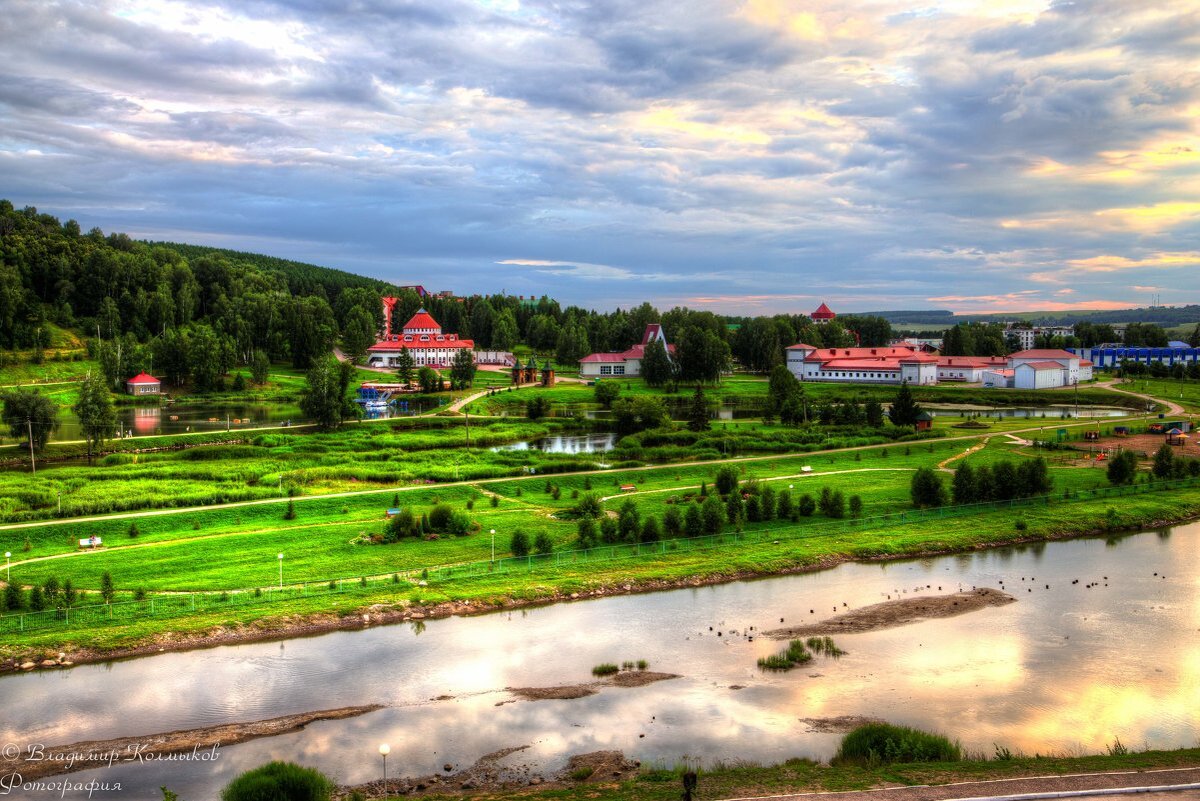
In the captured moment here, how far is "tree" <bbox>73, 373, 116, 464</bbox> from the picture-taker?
5369cm

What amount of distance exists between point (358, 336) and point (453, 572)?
9192 cm

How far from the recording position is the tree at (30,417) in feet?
179

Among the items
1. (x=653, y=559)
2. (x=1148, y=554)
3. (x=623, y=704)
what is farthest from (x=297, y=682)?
(x=1148, y=554)

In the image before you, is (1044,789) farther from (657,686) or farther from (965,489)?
(965,489)

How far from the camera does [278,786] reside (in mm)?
15289

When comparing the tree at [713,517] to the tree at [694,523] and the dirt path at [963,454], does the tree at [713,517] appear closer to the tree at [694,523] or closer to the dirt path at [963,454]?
the tree at [694,523]

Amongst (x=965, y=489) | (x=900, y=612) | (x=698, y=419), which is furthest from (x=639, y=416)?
(x=900, y=612)

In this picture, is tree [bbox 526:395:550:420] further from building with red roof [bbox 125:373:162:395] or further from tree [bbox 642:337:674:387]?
building with red roof [bbox 125:373:162:395]

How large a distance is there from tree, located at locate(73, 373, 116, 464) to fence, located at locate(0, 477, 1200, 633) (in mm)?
30699

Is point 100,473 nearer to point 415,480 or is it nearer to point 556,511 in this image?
point 415,480

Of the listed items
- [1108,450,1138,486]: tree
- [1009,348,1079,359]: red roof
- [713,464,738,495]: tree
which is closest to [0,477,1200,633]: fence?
[1108,450,1138,486]: tree

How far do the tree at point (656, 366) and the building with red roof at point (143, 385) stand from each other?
2135 inches

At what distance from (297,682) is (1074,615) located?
24.5 metres

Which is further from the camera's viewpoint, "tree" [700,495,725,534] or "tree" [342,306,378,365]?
"tree" [342,306,378,365]
